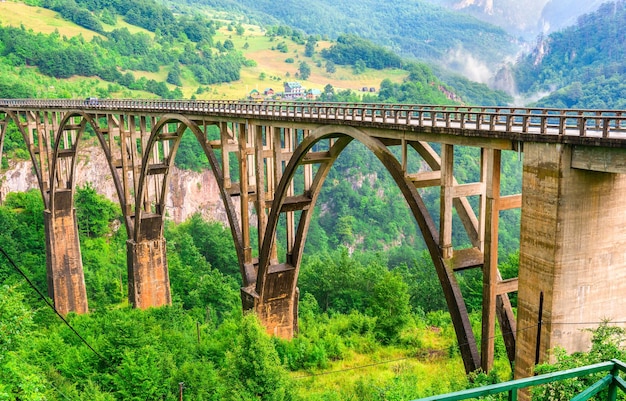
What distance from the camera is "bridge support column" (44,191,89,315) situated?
168 feet

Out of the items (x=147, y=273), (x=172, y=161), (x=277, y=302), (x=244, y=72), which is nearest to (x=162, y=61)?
(x=244, y=72)

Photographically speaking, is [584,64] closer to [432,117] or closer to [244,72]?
[244,72]

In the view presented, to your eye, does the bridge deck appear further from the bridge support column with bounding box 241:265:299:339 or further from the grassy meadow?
the grassy meadow

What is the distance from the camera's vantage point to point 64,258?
52.3 meters

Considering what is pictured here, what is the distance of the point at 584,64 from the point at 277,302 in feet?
441

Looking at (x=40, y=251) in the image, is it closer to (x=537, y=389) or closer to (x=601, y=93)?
(x=537, y=389)

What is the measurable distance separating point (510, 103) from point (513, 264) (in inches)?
4448

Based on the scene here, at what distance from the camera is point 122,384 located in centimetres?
2772

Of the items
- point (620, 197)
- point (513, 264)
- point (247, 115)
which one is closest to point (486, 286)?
point (620, 197)

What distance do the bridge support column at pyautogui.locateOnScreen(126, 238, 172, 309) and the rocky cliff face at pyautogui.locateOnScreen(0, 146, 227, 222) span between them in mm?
34591

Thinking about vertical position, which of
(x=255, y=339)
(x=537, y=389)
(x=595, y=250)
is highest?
(x=595, y=250)

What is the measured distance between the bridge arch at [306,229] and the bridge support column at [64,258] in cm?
2571

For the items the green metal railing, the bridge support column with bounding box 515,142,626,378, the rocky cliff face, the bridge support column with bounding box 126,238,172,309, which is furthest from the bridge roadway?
the rocky cliff face

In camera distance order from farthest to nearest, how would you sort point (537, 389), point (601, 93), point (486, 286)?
point (601, 93) < point (486, 286) < point (537, 389)
